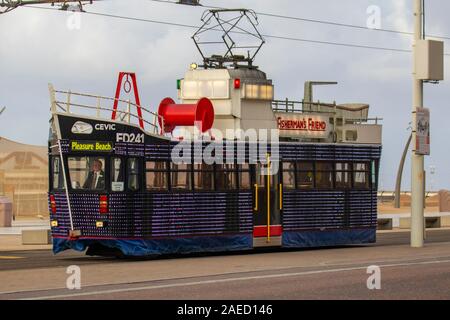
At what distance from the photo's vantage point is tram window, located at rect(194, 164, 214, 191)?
80.9 ft

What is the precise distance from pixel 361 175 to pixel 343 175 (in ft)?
2.50

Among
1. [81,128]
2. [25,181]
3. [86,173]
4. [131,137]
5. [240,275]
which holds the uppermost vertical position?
[81,128]

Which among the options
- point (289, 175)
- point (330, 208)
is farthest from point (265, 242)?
point (330, 208)

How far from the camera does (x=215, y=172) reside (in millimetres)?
25078

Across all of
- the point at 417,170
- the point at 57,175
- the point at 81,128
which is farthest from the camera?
the point at 417,170

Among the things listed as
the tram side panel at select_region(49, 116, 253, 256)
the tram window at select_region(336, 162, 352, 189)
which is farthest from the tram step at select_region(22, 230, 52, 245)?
the tram window at select_region(336, 162, 352, 189)

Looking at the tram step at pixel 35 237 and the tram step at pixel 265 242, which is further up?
the tram step at pixel 265 242

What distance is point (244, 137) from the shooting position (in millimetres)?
26000

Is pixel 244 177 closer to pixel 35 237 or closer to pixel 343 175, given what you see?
pixel 343 175

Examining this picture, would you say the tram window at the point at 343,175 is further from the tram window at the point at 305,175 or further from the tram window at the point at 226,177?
the tram window at the point at 226,177

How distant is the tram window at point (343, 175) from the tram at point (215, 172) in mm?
43

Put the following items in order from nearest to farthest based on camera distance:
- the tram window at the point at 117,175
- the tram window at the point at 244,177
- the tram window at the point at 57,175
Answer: the tram window at the point at 117,175 → the tram window at the point at 57,175 → the tram window at the point at 244,177

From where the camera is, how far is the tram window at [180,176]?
24219 mm

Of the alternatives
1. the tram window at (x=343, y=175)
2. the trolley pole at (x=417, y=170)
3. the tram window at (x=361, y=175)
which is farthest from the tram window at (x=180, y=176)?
the trolley pole at (x=417, y=170)
